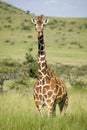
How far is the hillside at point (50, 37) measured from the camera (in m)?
62.3

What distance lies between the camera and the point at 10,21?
325 feet

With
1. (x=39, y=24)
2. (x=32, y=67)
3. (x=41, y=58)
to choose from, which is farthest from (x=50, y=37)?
(x=39, y=24)

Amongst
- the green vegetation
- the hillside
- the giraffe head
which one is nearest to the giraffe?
the giraffe head

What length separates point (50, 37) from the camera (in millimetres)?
86688

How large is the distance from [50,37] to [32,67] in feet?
199

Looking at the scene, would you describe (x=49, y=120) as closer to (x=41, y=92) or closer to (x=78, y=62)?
(x=41, y=92)

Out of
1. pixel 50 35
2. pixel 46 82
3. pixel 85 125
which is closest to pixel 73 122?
pixel 85 125

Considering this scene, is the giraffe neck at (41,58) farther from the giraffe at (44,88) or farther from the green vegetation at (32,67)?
the green vegetation at (32,67)

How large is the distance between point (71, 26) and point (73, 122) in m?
91.0

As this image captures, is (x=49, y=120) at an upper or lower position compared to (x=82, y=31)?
upper

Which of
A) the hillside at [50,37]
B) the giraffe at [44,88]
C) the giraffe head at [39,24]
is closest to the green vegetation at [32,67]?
the hillside at [50,37]

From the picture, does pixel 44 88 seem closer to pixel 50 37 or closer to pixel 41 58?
pixel 41 58

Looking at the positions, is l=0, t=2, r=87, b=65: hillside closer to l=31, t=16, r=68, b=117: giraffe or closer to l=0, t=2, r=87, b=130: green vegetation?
l=0, t=2, r=87, b=130: green vegetation

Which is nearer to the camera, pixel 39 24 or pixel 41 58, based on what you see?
pixel 39 24
